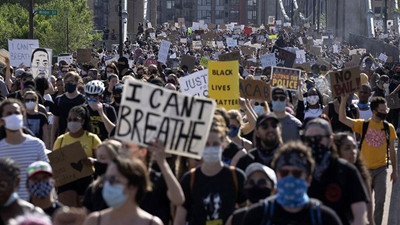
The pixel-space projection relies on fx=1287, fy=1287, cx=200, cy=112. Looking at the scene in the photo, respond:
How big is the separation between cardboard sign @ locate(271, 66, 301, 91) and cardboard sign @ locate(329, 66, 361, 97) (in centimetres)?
387

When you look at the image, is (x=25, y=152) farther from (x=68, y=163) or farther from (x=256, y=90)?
(x=256, y=90)

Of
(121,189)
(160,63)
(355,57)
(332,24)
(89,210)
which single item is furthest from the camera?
(332,24)

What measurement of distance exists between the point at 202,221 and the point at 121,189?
1807mm

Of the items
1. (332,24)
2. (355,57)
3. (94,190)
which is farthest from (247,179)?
(332,24)

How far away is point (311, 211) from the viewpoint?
250 inches

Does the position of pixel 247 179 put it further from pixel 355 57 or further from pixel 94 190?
pixel 355 57

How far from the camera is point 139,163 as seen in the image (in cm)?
662

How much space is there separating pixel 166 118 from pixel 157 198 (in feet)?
2.53

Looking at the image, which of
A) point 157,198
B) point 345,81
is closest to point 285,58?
point 345,81

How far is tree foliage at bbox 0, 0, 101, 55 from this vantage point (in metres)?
45.6

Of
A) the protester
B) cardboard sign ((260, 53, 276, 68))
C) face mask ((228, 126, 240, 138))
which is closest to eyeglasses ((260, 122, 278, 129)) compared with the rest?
face mask ((228, 126, 240, 138))

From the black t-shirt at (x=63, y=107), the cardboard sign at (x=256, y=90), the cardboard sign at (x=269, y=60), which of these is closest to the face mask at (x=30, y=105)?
the black t-shirt at (x=63, y=107)

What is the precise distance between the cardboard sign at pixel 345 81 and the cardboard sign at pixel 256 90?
2.58 feet

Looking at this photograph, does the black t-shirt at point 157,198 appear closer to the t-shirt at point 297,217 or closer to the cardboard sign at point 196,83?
the t-shirt at point 297,217
